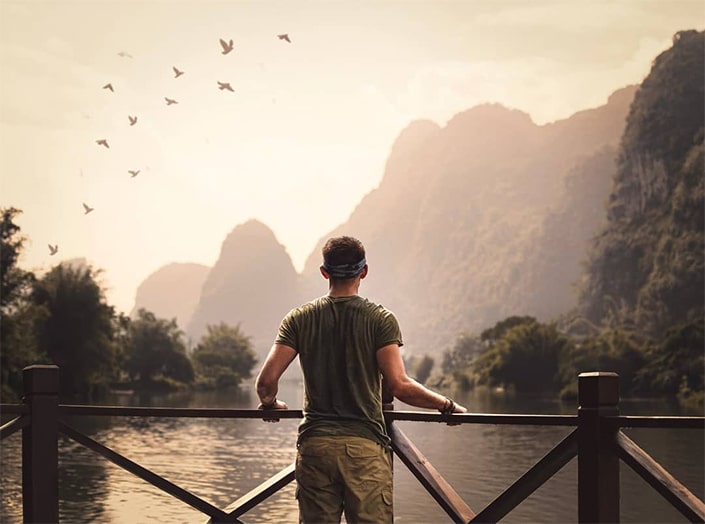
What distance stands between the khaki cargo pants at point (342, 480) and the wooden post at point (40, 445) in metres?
1.92

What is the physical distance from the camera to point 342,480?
440cm

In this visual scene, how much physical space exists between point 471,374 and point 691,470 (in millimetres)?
83071

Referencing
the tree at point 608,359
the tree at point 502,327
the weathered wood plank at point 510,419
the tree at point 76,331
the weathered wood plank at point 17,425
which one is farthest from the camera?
the tree at point 502,327

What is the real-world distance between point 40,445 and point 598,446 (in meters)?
3.04

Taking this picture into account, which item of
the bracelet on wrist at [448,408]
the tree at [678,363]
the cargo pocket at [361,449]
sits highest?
the bracelet on wrist at [448,408]

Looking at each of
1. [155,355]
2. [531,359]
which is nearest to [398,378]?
[531,359]

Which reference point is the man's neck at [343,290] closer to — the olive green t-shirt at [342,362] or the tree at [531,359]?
the olive green t-shirt at [342,362]

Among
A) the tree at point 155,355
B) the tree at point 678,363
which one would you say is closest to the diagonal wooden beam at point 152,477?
the tree at point 678,363

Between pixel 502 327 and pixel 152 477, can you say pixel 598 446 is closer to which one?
pixel 152 477

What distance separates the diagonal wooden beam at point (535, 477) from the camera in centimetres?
484

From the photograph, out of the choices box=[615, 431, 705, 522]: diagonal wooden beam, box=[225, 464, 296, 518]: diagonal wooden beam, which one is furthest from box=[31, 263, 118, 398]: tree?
box=[615, 431, 705, 522]: diagonal wooden beam

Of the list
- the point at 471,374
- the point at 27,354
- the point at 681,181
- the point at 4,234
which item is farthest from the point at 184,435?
the point at 681,181

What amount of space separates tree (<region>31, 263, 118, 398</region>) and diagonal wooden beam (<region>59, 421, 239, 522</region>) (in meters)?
64.8

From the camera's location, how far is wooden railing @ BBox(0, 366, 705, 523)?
183 inches
